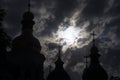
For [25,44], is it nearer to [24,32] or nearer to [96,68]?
[24,32]

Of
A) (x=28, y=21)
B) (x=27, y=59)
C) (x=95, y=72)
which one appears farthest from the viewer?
(x=95, y=72)

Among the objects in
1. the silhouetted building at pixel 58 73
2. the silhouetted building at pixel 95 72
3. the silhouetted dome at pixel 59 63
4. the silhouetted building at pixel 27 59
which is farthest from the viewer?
the silhouetted dome at pixel 59 63

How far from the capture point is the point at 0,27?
64.6ft

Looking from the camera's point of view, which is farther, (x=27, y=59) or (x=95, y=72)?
(x=95, y=72)

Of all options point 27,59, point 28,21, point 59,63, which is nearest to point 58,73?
point 59,63

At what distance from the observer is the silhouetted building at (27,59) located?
4538 centimetres

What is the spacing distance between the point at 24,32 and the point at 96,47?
72.0 feet

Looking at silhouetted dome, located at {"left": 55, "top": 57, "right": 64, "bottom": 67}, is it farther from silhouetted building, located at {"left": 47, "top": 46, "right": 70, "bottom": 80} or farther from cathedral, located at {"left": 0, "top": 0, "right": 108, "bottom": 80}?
cathedral, located at {"left": 0, "top": 0, "right": 108, "bottom": 80}

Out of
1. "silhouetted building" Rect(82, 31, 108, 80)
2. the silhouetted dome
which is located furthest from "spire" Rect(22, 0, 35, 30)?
"silhouetted building" Rect(82, 31, 108, 80)

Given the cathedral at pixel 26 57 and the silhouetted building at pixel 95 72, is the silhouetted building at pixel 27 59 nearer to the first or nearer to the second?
the cathedral at pixel 26 57

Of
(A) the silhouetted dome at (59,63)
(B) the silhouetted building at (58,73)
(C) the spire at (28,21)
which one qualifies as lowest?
(B) the silhouetted building at (58,73)

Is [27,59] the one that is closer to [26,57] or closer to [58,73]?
[26,57]

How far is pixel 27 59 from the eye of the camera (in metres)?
45.0

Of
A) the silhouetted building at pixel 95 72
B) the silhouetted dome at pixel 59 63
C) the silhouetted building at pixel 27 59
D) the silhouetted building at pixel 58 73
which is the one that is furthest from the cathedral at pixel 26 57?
the silhouetted dome at pixel 59 63
